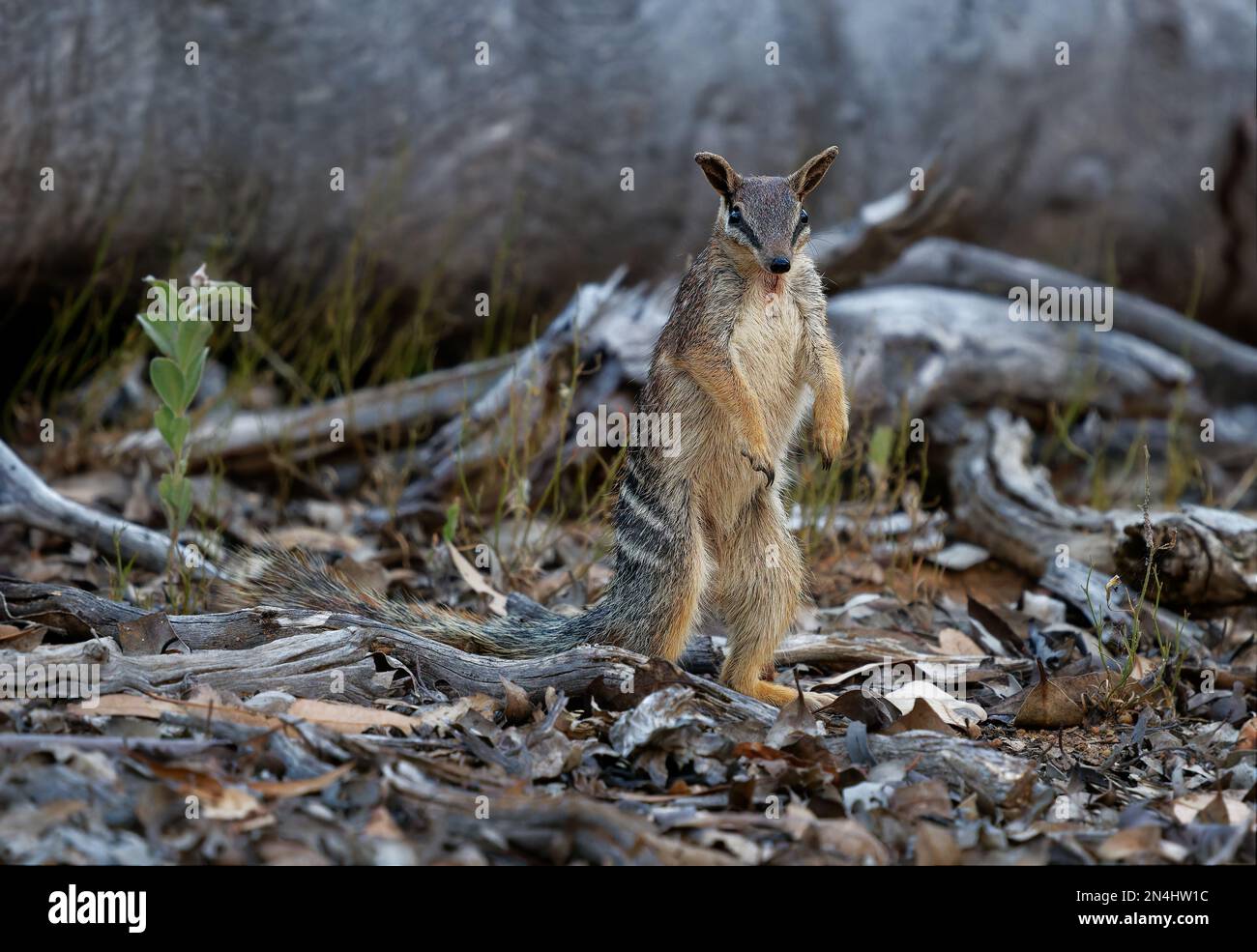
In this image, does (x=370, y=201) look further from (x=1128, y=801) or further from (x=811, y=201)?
(x=1128, y=801)

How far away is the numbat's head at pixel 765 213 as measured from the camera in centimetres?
457

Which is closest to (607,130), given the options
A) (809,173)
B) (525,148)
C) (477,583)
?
(525,148)

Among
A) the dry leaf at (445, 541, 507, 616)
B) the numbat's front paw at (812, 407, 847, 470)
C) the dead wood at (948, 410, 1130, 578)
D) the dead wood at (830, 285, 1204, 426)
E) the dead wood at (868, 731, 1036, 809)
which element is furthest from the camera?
the dead wood at (830, 285, 1204, 426)

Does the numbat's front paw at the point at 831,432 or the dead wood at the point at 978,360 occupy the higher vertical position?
the dead wood at the point at 978,360

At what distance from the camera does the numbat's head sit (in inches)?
180

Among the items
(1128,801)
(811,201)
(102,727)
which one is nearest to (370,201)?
(811,201)

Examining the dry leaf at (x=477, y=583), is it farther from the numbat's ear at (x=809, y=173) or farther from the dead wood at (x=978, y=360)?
the dead wood at (x=978, y=360)

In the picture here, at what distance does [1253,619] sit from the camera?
6.17 meters

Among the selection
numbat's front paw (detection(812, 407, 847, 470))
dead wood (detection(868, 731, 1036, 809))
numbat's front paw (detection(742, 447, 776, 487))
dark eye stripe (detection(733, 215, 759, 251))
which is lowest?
dead wood (detection(868, 731, 1036, 809))

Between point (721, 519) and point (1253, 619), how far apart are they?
3.08 meters

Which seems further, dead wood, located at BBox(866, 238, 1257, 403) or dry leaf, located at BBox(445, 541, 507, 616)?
dead wood, located at BBox(866, 238, 1257, 403)

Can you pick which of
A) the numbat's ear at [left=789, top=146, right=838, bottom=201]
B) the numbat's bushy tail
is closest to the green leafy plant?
the numbat's bushy tail

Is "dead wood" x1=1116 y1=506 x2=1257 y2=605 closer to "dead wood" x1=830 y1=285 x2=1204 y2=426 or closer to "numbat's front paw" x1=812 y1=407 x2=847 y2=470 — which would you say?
"numbat's front paw" x1=812 y1=407 x2=847 y2=470

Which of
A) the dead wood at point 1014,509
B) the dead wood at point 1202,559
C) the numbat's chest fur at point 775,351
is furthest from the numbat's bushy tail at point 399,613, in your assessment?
the dead wood at point 1014,509
